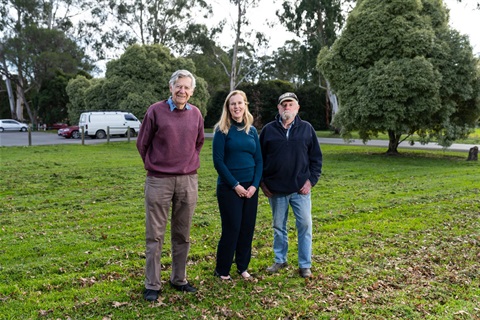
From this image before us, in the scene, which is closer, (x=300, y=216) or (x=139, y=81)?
(x=300, y=216)

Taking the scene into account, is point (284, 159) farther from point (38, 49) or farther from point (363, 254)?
point (38, 49)

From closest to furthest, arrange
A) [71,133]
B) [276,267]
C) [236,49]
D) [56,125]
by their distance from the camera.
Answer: [276,267], [71,133], [236,49], [56,125]

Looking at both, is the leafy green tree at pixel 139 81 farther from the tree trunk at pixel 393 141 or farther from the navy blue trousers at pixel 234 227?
the navy blue trousers at pixel 234 227

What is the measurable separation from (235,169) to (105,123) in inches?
1026

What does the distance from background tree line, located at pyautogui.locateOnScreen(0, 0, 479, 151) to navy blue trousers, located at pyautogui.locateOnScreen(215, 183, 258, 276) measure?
41.9ft

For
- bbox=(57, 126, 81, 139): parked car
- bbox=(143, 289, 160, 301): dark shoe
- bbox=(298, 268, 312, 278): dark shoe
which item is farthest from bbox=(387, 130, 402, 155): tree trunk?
bbox=(57, 126, 81, 139): parked car

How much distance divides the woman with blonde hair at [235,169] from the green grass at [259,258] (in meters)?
0.58

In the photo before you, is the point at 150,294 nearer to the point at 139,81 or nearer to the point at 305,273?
the point at 305,273

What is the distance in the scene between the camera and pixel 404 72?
53.1 feet

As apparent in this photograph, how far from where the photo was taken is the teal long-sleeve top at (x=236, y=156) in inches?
176

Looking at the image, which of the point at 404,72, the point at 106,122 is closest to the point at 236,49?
the point at 106,122

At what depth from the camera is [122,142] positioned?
25250 mm

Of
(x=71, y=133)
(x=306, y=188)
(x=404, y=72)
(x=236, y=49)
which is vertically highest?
(x=236, y=49)

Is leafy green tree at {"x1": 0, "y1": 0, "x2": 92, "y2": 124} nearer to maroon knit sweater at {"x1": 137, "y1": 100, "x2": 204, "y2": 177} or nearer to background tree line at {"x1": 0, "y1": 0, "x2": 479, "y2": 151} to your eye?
background tree line at {"x1": 0, "y1": 0, "x2": 479, "y2": 151}
